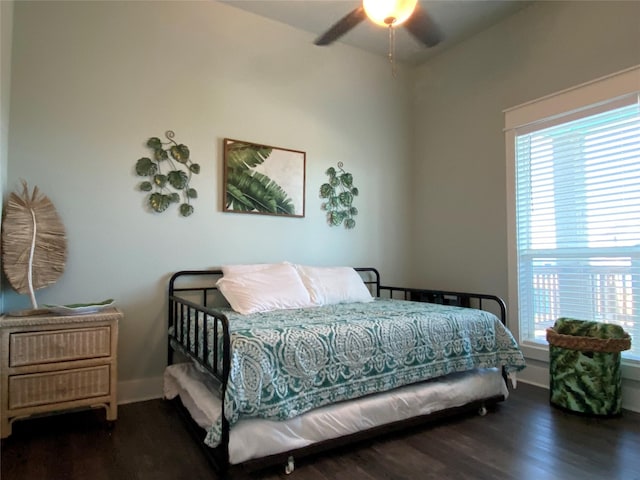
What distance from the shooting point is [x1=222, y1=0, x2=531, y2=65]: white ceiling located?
2.93m

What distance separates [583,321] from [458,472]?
144cm

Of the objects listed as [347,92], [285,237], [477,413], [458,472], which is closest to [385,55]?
[347,92]

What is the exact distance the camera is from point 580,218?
2.66 m

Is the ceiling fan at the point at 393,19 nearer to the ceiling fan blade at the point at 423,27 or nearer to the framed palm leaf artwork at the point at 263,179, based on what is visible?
the ceiling fan blade at the point at 423,27

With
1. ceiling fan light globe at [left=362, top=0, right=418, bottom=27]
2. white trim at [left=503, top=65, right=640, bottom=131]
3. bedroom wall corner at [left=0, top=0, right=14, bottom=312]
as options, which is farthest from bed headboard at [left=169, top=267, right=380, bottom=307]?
white trim at [left=503, top=65, right=640, bottom=131]

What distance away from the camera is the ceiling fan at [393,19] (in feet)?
5.88

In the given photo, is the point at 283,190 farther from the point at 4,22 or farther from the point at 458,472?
the point at 458,472

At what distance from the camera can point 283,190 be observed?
3117 millimetres

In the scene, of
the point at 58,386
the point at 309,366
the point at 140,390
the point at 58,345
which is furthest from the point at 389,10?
the point at 140,390

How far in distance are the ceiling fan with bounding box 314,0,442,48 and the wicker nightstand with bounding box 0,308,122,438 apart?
2.01 metres

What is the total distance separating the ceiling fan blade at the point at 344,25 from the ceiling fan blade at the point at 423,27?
254 mm

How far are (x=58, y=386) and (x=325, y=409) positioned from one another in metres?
1.36

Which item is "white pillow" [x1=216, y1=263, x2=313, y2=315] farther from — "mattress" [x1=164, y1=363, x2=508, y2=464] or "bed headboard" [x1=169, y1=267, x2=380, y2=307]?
"mattress" [x1=164, y1=363, x2=508, y2=464]

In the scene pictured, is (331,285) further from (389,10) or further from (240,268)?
(389,10)
